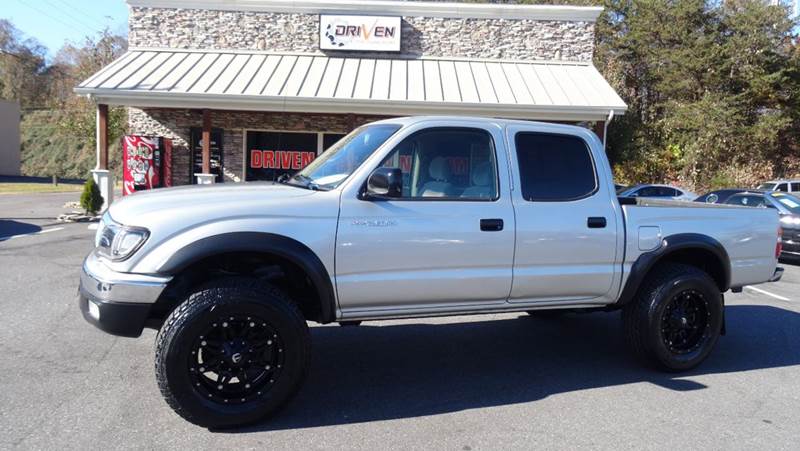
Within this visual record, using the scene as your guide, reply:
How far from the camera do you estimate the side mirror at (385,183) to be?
4.04 meters

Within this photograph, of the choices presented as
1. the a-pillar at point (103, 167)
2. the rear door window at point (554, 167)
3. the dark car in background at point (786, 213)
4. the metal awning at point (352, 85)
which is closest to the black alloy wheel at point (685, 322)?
the rear door window at point (554, 167)

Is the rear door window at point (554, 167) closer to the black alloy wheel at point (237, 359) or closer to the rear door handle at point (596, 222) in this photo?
the rear door handle at point (596, 222)

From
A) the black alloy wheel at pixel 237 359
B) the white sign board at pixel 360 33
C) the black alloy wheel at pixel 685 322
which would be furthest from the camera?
the white sign board at pixel 360 33

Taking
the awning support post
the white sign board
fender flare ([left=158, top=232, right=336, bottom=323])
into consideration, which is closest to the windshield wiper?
fender flare ([left=158, top=232, right=336, bottom=323])

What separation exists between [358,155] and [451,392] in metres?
1.90

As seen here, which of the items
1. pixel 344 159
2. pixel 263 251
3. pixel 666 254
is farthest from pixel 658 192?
pixel 263 251

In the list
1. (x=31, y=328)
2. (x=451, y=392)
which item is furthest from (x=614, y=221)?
(x=31, y=328)

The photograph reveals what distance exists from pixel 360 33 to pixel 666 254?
1453cm

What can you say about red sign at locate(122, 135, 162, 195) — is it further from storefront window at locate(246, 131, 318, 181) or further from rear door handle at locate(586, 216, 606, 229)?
rear door handle at locate(586, 216, 606, 229)

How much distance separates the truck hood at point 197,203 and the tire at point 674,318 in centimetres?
293

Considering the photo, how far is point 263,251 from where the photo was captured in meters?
3.85

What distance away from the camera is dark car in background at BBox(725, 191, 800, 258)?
1168 centimetres

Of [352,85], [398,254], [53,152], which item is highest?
[352,85]

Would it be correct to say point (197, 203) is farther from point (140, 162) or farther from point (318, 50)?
point (318, 50)
